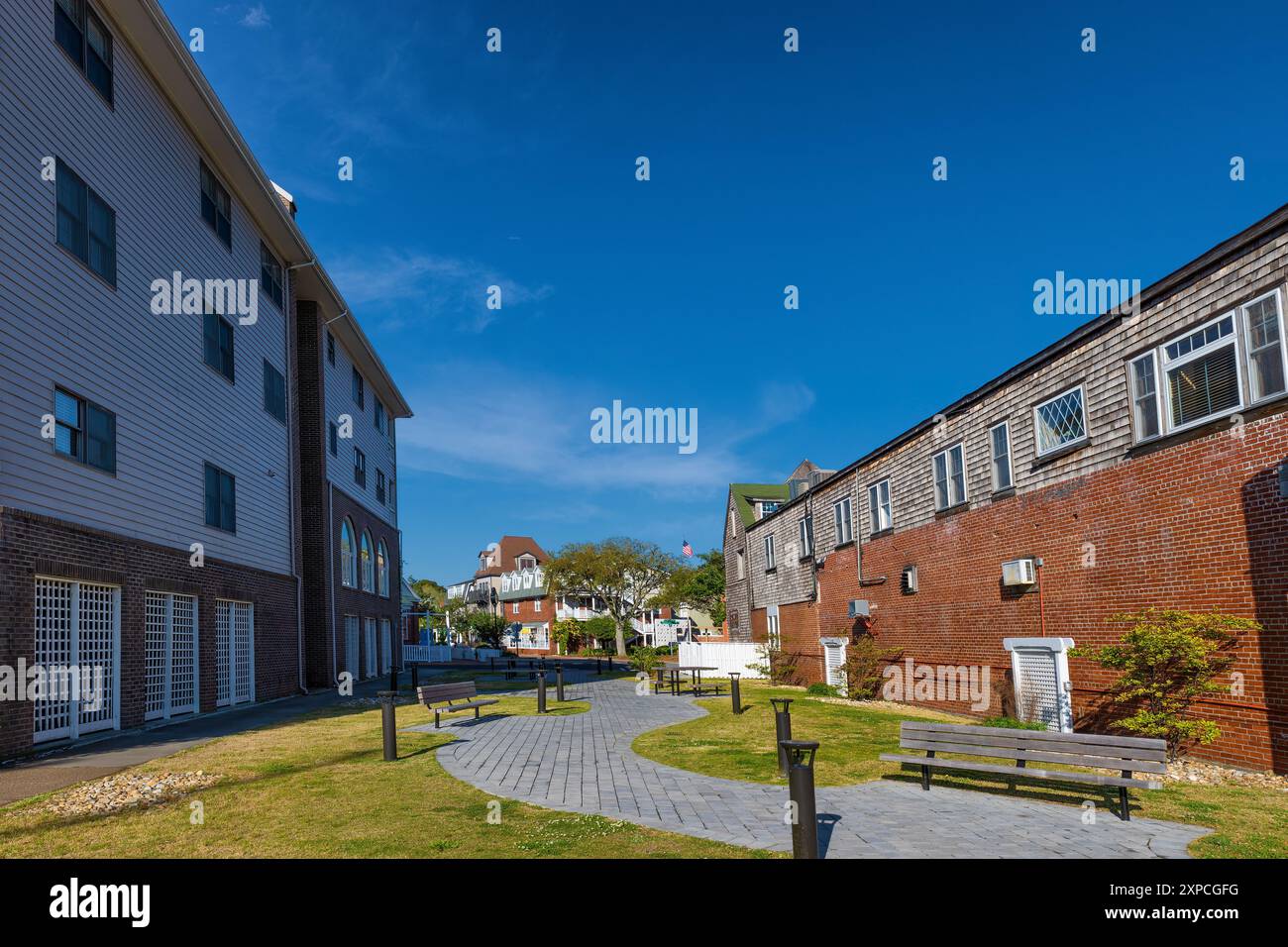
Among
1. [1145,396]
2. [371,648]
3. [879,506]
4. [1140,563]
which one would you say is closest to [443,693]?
[1140,563]

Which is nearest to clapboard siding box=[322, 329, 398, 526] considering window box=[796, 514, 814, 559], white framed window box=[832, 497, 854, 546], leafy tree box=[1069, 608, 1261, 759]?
window box=[796, 514, 814, 559]

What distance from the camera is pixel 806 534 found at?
99.5ft

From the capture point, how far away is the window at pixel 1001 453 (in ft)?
55.7

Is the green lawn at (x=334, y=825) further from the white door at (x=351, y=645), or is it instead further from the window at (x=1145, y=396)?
the white door at (x=351, y=645)

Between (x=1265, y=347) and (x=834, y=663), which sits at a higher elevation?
(x=1265, y=347)

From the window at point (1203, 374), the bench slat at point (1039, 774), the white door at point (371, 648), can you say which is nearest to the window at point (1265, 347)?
the window at point (1203, 374)

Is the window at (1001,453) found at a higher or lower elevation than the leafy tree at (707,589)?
higher

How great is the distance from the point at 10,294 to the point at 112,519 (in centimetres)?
431

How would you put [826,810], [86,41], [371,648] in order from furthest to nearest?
1. [371,648]
2. [86,41]
3. [826,810]

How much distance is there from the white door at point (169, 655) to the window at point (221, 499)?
84.2 inches

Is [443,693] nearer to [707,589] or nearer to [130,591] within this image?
[130,591]

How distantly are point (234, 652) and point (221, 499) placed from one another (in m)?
3.80

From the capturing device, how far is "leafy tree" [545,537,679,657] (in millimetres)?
68750

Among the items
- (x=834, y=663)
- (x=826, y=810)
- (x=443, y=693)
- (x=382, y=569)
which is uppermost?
(x=382, y=569)
